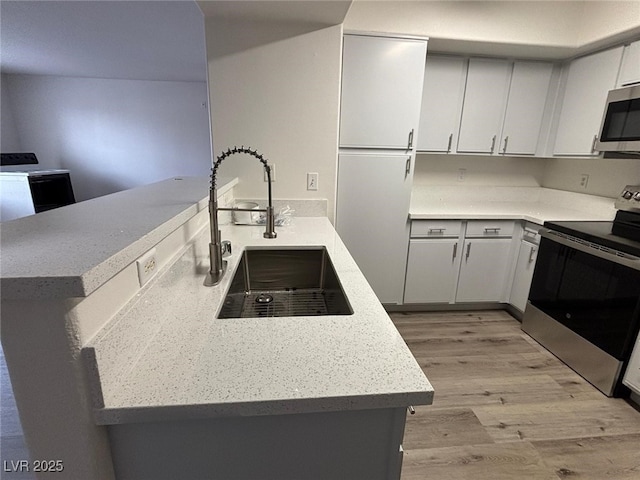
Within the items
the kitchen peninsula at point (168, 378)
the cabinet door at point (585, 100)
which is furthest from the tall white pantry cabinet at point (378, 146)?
the kitchen peninsula at point (168, 378)

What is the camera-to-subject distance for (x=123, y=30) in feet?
10.3

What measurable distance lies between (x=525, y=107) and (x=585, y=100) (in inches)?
15.3

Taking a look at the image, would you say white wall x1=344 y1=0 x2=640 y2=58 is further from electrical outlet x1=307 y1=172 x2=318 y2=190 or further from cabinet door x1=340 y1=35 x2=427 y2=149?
electrical outlet x1=307 y1=172 x2=318 y2=190

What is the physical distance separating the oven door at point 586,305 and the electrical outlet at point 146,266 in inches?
88.4

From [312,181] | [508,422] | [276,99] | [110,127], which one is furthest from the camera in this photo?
[110,127]

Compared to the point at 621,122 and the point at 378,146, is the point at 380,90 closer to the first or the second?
the point at 378,146

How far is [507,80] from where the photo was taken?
8.41ft

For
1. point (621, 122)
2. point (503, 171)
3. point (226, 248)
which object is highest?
point (621, 122)

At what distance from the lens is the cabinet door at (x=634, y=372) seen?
1690mm

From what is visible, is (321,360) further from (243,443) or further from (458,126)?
(458,126)

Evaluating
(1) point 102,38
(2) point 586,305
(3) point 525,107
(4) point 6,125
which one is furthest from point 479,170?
(4) point 6,125

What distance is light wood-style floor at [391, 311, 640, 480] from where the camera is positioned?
141cm

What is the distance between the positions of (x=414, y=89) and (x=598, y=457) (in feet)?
7.67

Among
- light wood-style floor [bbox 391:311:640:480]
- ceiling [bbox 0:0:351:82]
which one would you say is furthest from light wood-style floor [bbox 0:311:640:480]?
ceiling [bbox 0:0:351:82]
